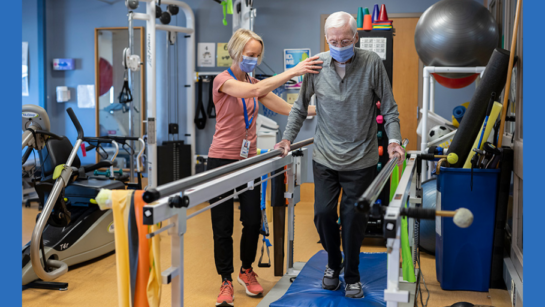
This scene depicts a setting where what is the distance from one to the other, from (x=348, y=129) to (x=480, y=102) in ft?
4.22

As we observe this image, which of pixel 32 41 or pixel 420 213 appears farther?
pixel 32 41

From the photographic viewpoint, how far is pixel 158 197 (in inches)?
53.3

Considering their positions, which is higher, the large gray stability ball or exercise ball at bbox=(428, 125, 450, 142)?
the large gray stability ball

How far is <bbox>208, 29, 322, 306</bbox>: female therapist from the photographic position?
8.44 feet

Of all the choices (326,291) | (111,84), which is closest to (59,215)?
(326,291)

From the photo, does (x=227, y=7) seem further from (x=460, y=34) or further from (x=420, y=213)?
(x=420, y=213)

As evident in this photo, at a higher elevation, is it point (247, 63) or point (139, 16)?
point (139, 16)

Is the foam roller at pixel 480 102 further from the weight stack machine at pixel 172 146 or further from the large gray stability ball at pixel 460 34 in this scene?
the weight stack machine at pixel 172 146

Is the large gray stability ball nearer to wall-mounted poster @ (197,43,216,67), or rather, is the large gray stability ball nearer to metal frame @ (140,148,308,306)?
metal frame @ (140,148,308,306)

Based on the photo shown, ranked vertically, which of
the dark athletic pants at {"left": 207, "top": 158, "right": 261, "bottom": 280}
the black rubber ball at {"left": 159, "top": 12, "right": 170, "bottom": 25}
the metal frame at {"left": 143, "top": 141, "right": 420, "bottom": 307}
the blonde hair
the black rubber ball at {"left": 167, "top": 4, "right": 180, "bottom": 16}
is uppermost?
the black rubber ball at {"left": 167, "top": 4, "right": 180, "bottom": 16}

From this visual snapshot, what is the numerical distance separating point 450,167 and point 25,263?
2781mm

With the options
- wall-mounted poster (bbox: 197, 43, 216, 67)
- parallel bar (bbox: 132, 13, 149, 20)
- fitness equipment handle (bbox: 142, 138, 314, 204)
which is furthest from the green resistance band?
fitness equipment handle (bbox: 142, 138, 314, 204)

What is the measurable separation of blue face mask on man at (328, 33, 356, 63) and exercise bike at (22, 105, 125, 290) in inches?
67.4

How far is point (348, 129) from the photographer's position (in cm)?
227
